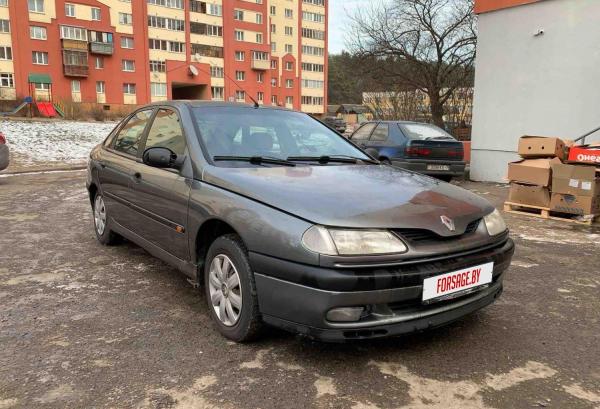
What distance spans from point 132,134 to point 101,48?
51.3m

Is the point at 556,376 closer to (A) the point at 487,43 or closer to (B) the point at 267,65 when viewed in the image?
(A) the point at 487,43

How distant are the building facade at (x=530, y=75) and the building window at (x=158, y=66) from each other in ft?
163

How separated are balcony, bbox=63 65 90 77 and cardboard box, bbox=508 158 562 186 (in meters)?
50.0

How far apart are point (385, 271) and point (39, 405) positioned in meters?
1.87

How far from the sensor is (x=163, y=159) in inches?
147

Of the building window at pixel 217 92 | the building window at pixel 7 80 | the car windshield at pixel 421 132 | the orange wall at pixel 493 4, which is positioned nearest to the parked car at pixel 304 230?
the car windshield at pixel 421 132

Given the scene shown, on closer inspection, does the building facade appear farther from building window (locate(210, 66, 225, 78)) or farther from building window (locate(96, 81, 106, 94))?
building window (locate(210, 66, 225, 78))

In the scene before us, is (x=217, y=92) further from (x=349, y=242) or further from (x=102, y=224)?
(x=349, y=242)

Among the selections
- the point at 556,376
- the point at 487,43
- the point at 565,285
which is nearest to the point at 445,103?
the point at 487,43

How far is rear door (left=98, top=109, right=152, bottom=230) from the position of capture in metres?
4.62

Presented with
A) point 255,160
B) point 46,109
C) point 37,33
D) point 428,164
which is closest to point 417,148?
point 428,164

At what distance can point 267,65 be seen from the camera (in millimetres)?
66688

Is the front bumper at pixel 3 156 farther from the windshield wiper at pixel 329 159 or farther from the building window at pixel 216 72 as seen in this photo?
the building window at pixel 216 72

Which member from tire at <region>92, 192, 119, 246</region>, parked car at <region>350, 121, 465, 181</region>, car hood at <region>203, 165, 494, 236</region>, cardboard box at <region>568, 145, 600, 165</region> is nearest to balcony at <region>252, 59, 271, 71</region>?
parked car at <region>350, 121, 465, 181</region>
